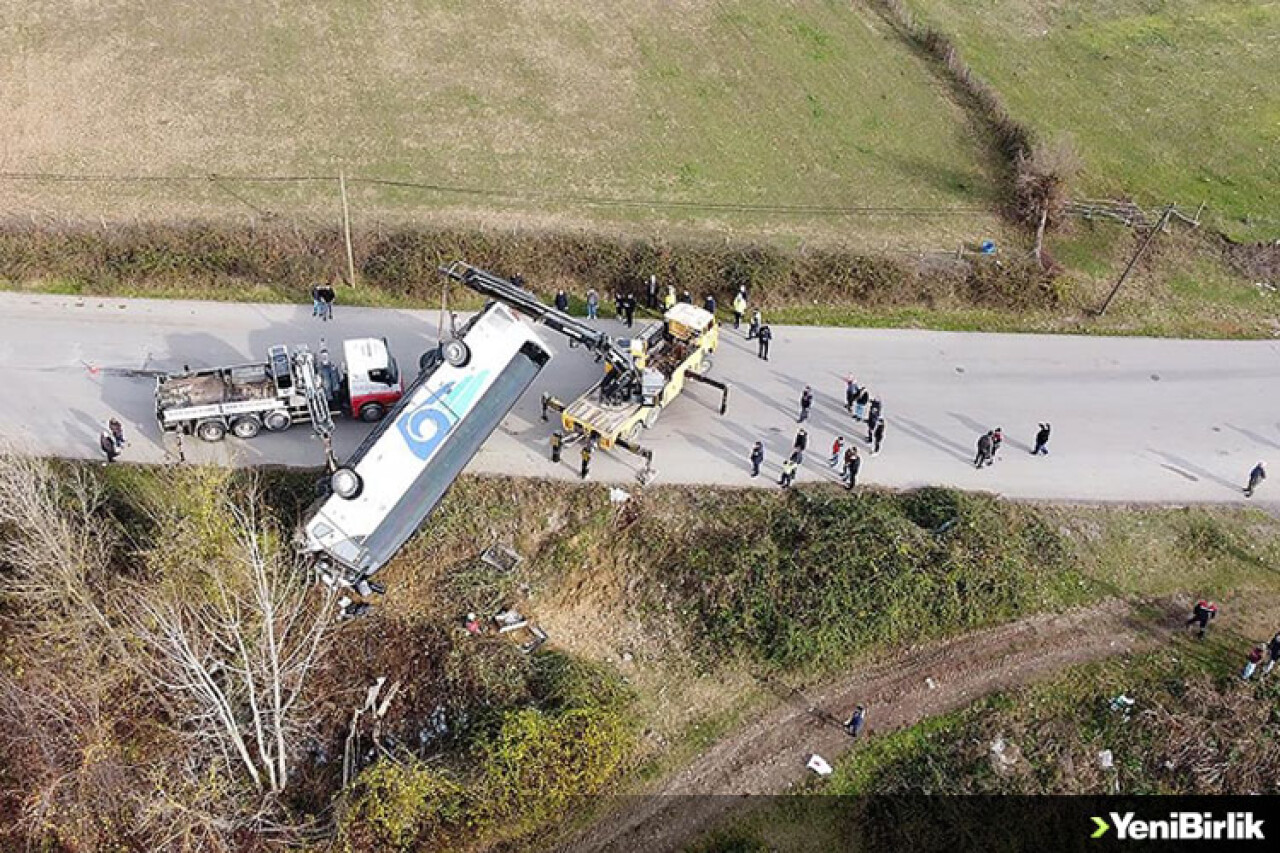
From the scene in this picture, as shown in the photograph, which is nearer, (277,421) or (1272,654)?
(1272,654)

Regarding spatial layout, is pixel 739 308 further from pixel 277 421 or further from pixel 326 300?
pixel 277 421

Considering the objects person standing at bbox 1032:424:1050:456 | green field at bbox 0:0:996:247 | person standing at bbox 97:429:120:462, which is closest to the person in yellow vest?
green field at bbox 0:0:996:247

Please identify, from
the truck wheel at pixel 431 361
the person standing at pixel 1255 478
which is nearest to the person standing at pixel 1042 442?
the person standing at pixel 1255 478

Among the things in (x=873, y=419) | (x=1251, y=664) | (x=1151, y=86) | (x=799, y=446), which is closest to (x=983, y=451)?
(x=873, y=419)

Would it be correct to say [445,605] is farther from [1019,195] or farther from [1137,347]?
[1019,195]

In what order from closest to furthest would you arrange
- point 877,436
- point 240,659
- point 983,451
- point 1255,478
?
1. point 240,659
2. point 1255,478
3. point 983,451
4. point 877,436

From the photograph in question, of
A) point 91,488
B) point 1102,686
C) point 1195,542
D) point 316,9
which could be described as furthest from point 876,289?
point 316,9
